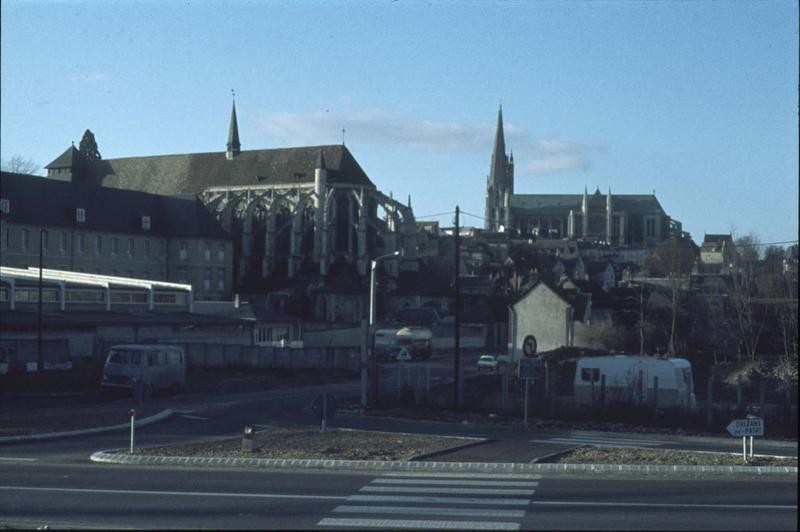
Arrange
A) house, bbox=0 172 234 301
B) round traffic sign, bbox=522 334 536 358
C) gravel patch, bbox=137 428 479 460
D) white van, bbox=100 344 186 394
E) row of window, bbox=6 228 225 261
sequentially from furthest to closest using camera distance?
house, bbox=0 172 234 301 < row of window, bbox=6 228 225 261 < round traffic sign, bbox=522 334 536 358 < white van, bbox=100 344 186 394 < gravel patch, bbox=137 428 479 460

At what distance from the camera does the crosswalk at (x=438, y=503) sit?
13117 mm

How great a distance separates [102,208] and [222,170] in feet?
111

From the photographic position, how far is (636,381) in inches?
1401

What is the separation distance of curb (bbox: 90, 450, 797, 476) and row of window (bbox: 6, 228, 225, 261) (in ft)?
175

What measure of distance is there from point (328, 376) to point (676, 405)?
21.6 meters

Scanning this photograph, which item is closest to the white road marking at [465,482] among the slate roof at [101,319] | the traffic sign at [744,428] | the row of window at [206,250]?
the traffic sign at [744,428]

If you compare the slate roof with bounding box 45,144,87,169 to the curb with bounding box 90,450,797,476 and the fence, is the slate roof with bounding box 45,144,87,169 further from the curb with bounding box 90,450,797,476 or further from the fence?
the curb with bounding box 90,450,797,476

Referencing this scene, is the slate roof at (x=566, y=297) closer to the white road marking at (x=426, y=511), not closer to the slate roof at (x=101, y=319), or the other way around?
the slate roof at (x=101, y=319)

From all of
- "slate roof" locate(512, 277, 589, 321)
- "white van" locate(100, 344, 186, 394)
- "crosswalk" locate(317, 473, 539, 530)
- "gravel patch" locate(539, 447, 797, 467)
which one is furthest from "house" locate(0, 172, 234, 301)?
"crosswalk" locate(317, 473, 539, 530)

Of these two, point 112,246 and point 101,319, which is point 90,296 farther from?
point 112,246

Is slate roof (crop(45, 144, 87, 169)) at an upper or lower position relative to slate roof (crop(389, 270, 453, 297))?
upper

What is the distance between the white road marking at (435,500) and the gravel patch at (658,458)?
511cm

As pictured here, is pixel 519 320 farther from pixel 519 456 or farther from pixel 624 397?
pixel 519 456

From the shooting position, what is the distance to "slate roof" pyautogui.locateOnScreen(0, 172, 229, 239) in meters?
74.3
